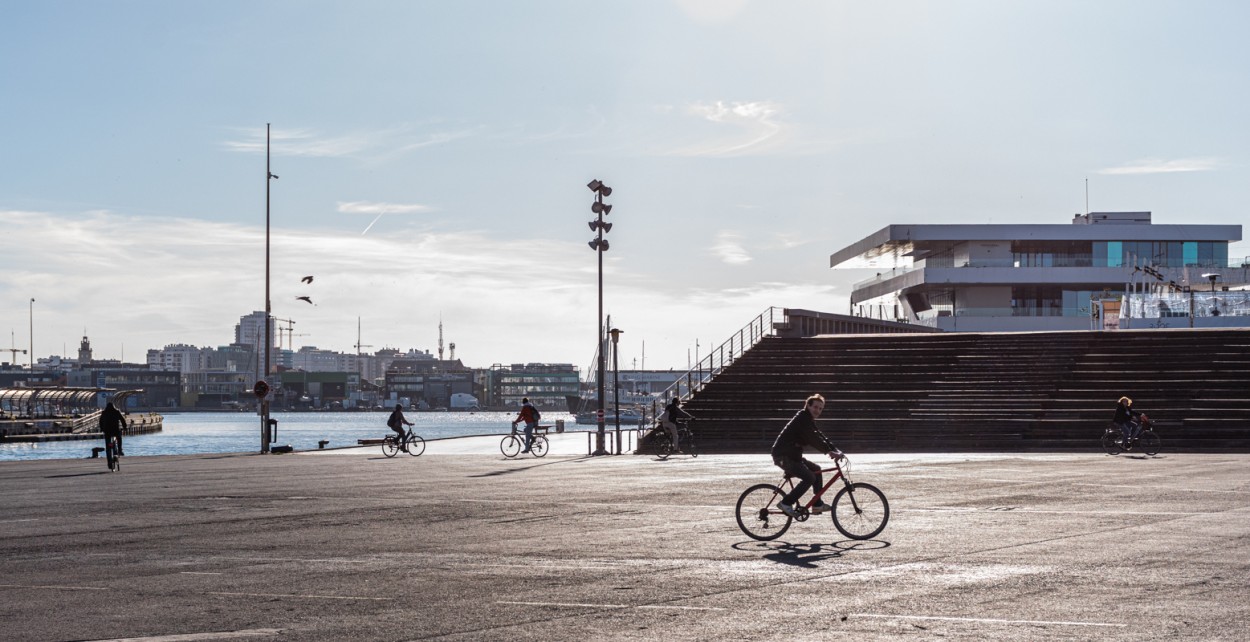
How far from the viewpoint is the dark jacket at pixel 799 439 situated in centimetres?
1423

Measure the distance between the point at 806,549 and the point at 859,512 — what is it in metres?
1.06

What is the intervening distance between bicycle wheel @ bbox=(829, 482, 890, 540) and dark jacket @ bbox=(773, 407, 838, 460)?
1.78ft

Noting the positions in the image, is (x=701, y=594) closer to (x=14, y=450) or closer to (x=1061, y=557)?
(x=1061, y=557)

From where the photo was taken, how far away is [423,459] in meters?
35.3

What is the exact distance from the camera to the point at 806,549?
44.1 ft

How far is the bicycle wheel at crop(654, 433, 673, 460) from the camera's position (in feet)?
113

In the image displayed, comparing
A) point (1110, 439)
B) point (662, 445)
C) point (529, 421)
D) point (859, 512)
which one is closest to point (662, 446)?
point (662, 445)

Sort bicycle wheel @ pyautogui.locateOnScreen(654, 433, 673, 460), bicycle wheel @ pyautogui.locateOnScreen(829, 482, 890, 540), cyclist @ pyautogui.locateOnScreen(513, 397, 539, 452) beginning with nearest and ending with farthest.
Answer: bicycle wheel @ pyautogui.locateOnScreen(829, 482, 890, 540), bicycle wheel @ pyautogui.locateOnScreen(654, 433, 673, 460), cyclist @ pyautogui.locateOnScreen(513, 397, 539, 452)

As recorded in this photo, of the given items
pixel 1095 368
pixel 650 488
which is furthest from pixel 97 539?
pixel 1095 368

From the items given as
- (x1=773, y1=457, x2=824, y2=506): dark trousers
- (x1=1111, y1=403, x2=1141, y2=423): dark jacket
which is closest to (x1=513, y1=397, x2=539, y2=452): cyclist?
(x1=1111, y1=403, x2=1141, y2=423): dark jacket

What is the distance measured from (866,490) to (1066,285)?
3056 inches

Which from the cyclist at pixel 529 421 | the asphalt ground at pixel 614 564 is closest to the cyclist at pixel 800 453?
the asphalt ground at pixel 614 564

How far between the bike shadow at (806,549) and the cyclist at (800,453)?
62 cm

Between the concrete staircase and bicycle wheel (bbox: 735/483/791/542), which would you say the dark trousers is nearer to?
bicycle wheel (bbox: 735/483/791/542)
